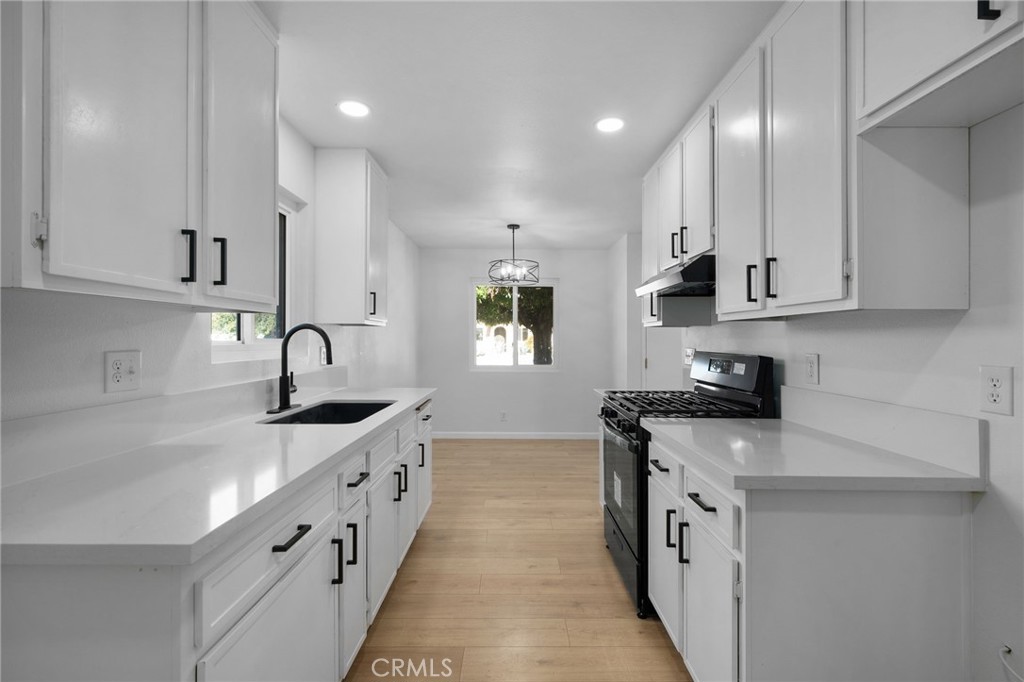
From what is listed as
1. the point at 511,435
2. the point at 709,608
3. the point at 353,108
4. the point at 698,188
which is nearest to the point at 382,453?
the point at 709,608

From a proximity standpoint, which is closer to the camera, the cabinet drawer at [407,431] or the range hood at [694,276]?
the range hood at [694,276]

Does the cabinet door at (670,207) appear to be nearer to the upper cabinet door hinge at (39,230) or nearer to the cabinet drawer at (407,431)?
the cabinet drawer at (407,431)

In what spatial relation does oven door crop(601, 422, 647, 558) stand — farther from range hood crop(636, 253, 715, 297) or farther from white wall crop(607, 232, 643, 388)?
white wall crop(607, 232, 643, 388)

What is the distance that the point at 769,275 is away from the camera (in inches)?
69.2

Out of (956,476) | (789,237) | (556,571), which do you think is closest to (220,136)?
(789,237)

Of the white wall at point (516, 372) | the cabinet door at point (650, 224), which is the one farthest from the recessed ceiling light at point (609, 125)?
the white wall at point (516, 372)

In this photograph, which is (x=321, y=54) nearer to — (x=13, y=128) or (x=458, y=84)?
(x=458, y=84)

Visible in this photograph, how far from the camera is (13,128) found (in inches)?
34.2

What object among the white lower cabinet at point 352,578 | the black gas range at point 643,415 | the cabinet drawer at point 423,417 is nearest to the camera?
the white lower cabinet at point 352,578

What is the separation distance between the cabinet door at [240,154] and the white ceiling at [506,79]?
24 cm

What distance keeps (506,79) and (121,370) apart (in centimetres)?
189

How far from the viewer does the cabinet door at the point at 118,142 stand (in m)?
0.95

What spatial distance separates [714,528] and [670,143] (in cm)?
229

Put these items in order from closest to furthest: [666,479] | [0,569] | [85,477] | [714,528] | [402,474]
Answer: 1. [0,569]
2. [85,477]
3. [714,528]
4. [666,479]
5. [402,474]
